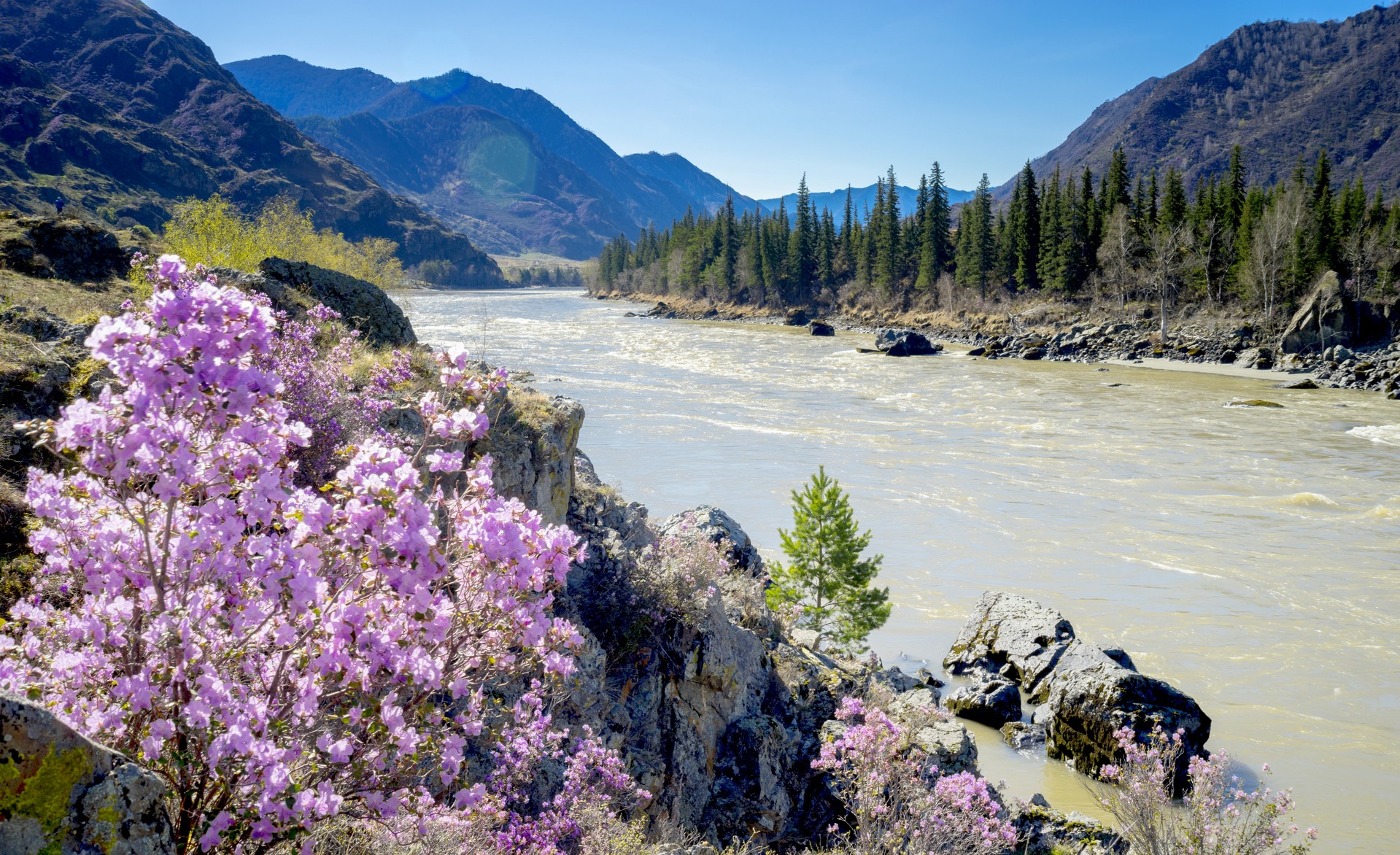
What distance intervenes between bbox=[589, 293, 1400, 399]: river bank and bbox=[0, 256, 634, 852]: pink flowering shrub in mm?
52392

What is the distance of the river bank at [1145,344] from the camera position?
150ft

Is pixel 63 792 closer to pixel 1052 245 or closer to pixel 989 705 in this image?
pixel 989 705

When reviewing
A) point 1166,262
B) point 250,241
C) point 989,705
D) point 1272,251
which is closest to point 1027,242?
point 1166,262

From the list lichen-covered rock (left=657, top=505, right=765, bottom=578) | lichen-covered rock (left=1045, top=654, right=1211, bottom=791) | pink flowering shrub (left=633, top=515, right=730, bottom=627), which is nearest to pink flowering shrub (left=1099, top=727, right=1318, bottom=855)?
lichen-covered rock (left=1045, top=654, right=1211, bottom=791)

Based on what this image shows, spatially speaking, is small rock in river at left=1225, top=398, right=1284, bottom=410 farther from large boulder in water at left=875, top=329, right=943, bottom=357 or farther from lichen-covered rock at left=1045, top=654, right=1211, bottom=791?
lichen-covered rock at left=1045, top=654, right=1211, bottom=791

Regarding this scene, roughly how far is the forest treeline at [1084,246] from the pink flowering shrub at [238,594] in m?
71.9

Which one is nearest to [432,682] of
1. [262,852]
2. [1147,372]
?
[262,852]

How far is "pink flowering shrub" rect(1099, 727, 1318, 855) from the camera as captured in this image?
639 cm

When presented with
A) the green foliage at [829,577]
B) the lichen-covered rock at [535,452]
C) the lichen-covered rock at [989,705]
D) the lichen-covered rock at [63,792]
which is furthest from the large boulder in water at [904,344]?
the lichen-covered rock at [63,792]

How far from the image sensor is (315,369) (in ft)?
23.3

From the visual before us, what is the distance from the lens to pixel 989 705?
11.5 m

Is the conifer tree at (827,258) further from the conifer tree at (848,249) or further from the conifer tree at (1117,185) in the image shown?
the conifer tree at (1117,185)

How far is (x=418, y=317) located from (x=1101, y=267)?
72252 millimetres

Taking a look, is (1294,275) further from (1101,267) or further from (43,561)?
(43,561)
